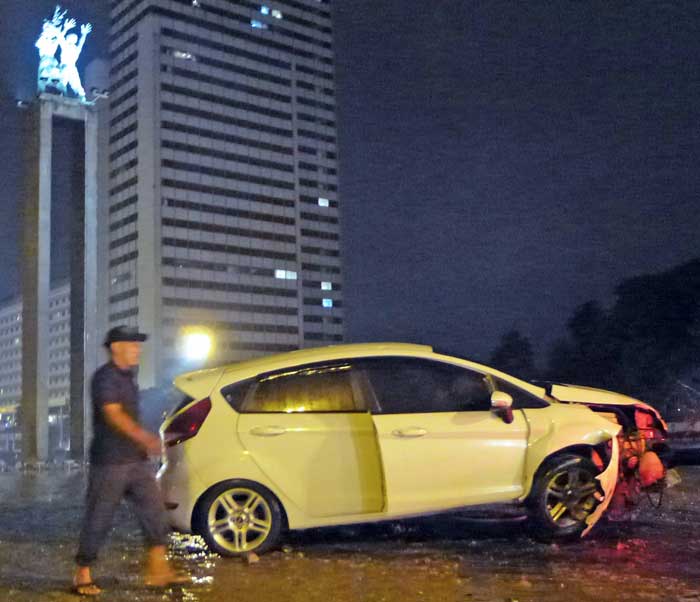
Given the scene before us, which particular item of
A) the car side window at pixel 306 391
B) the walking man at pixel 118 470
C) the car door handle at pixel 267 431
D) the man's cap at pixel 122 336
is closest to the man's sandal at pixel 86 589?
the walking man at pixel 118 470

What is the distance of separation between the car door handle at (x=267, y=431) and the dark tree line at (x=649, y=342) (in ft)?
123

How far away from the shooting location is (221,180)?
124m

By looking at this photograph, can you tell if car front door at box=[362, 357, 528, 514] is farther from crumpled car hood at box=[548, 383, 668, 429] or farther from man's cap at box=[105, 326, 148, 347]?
man's cap at box=[105, 326, 148, 347]

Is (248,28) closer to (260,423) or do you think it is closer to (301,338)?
(301,338)

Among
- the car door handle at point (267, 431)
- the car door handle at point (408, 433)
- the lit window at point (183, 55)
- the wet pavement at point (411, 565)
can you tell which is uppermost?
the lit window at point (183, 55)

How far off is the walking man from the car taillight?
3.93ft

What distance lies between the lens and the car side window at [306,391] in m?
6.87

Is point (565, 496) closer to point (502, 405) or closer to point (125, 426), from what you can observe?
point (502, 405)

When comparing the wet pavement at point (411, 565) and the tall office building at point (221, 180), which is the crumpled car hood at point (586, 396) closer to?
the wet pavement at point (411, 565)

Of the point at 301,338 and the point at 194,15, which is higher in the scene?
the point at 194,15

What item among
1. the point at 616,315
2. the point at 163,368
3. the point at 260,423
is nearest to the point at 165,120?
the point at 163,368

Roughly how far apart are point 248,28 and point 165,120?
2199cm

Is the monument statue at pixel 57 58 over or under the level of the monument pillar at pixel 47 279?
over

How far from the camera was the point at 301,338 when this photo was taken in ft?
429
